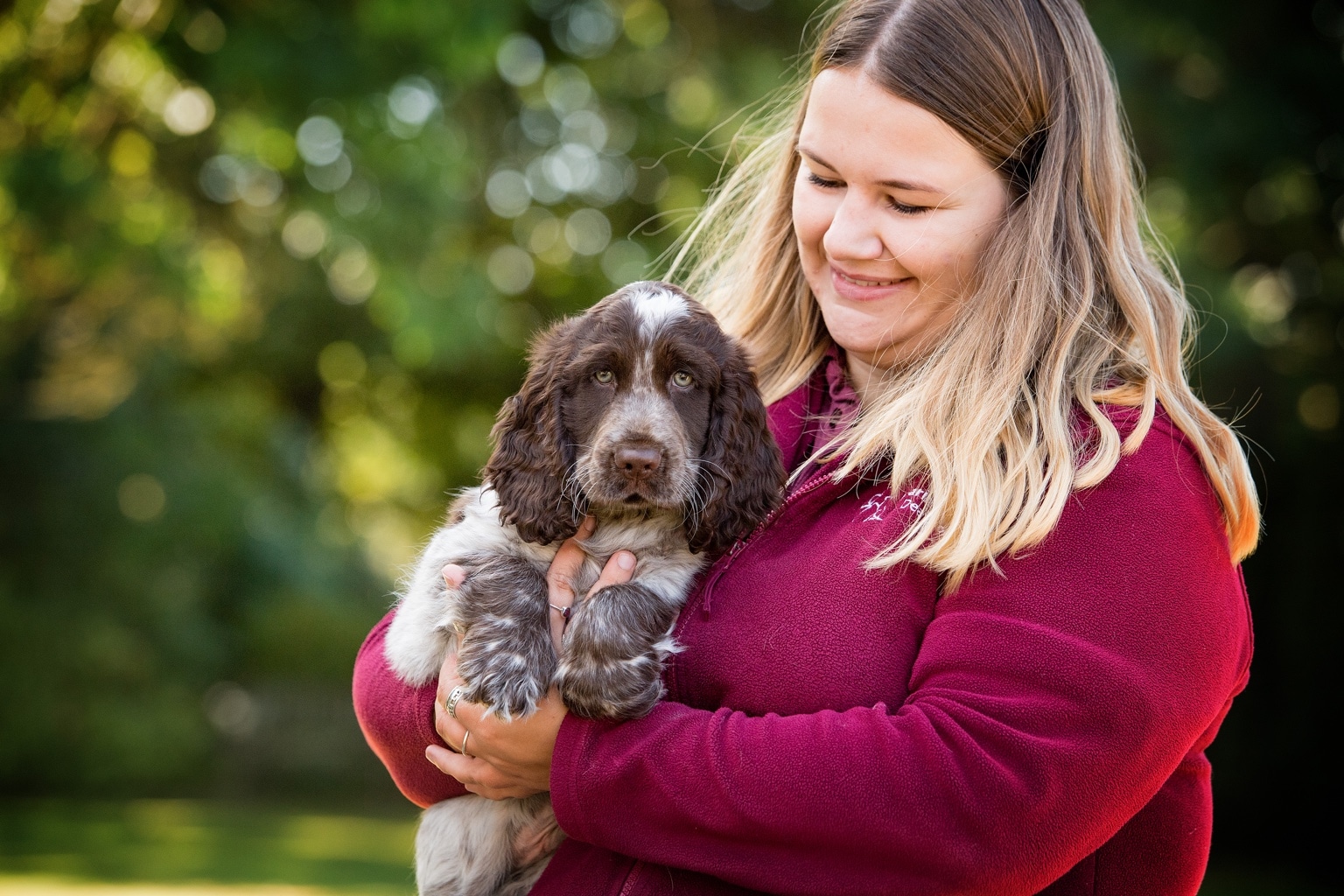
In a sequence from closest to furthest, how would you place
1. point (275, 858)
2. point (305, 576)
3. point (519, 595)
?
point (519, 595) < point (275, 858) < point (305, 576)

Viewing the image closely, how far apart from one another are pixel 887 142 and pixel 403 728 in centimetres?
179

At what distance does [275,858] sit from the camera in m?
12.9

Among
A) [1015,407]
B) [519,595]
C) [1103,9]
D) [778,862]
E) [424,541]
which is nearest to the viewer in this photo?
[778,862]

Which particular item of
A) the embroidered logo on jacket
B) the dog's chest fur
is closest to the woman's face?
the embroidered logo on jacket

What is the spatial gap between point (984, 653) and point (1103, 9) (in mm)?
9540

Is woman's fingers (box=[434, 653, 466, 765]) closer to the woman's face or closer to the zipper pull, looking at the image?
the zipper pull

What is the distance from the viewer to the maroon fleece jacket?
94.0 inches

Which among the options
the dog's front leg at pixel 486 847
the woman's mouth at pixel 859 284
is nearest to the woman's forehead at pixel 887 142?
the woman's mouth at pixel 859 284

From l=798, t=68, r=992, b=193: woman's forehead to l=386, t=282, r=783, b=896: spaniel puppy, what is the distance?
22.1 inches

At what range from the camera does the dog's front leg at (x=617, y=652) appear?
2.76 m

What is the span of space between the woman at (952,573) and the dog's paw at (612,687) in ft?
0.15

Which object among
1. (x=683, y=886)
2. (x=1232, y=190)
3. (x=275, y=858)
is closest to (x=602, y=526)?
(x=683, y=886)

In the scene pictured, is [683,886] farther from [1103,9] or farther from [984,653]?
[1103,9]

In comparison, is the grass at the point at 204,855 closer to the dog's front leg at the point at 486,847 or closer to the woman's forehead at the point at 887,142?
the dog's front leg at the point at 486,847
